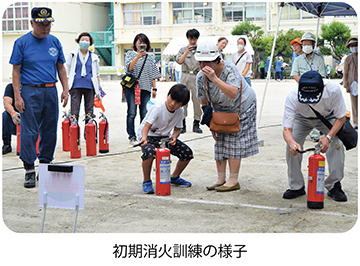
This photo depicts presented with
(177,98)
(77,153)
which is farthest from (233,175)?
(77,153)

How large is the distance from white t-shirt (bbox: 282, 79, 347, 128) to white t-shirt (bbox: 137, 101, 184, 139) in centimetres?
123

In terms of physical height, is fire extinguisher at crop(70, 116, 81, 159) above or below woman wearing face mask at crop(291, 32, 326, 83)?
below

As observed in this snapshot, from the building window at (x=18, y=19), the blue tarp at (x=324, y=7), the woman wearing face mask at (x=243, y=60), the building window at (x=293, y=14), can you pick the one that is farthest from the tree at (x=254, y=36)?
the blue tarp at (x=324, y=7)

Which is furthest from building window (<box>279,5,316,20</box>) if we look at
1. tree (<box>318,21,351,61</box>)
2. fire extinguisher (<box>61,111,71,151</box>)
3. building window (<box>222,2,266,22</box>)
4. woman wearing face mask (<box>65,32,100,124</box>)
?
fire extinguisher (<box>61,111,71,151</box>)

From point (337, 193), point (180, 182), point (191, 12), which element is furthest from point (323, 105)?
point (191, 12)

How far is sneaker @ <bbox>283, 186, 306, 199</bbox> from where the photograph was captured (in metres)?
4.95

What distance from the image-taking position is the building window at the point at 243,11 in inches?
1796

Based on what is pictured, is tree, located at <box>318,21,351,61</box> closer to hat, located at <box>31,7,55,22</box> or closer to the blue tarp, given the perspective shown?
the blue tarp

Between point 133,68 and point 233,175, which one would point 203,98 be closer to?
point 233,175

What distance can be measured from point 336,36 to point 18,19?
103 feet

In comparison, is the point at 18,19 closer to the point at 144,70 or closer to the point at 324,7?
the point at 324,7

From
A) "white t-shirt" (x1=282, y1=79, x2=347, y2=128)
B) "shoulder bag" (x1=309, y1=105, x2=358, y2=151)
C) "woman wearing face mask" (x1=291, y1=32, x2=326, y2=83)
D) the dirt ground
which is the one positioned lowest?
the dirt ground

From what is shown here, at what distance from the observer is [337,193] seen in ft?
15.9

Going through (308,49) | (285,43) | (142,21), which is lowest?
(308,49)
